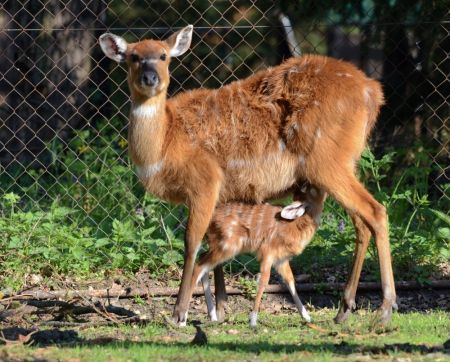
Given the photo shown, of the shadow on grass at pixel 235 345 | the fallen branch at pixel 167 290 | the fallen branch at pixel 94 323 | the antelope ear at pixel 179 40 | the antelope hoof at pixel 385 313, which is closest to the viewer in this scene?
the shadow on grass at pixel 235 345

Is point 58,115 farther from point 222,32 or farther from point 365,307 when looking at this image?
point 365,307

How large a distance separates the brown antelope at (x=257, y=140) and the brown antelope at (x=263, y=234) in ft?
0.38

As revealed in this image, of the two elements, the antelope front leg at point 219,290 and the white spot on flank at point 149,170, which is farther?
the antelope front leg at point 219,290

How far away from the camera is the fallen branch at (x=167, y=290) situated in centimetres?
828

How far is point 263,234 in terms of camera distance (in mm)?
7496

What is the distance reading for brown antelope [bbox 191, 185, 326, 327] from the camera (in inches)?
294

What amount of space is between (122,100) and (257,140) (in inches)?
175

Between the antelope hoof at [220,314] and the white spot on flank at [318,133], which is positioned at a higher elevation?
the white spot on flank at [318,133]

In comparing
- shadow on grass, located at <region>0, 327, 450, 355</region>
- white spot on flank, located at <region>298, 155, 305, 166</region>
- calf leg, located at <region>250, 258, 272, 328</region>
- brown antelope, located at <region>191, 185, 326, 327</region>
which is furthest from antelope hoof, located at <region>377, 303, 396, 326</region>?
white spot on flank, located at <region>298, 155, 305, 166</region>

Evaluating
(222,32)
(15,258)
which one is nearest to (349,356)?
(15,258)

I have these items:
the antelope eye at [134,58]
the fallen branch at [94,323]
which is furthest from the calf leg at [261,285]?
the antelope eye at [134,58]

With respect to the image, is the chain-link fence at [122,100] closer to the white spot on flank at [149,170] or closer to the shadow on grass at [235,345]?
the white spot on flank at [149,170]

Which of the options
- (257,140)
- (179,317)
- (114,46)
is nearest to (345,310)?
(179,317)

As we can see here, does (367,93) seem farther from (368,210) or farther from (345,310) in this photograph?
(345,310)
